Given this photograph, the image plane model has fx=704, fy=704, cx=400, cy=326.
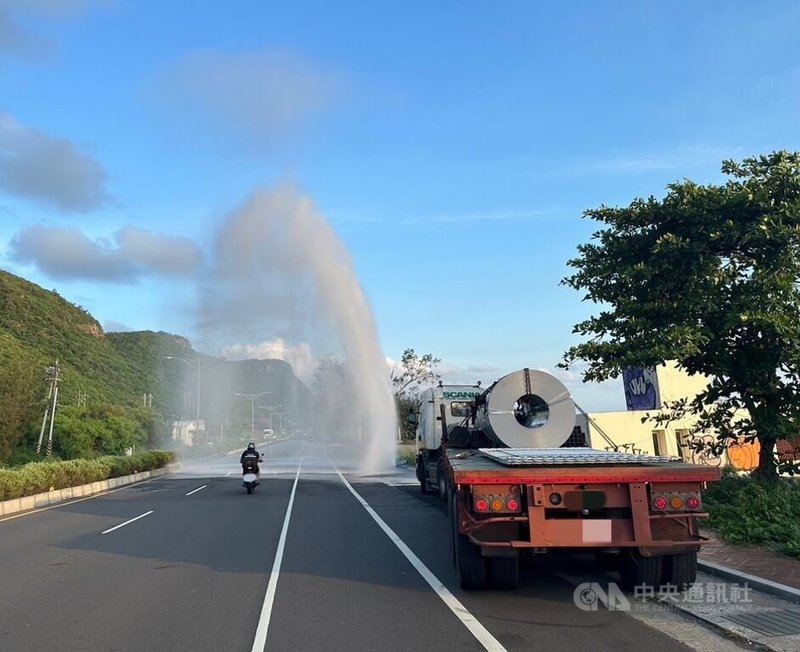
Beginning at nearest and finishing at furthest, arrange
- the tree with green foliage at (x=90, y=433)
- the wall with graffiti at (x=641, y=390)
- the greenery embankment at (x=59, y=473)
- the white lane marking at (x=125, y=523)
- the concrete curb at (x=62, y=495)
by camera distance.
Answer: the white lane marking at (x=125, y=523), the wall with graffiti at (x=641, y=390), the concrete curb at (x=62, y=495), the greenery embankment at (x=59, y=473), the tree with green foliage at (x=90, y=433)

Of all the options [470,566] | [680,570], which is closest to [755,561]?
[680,570]

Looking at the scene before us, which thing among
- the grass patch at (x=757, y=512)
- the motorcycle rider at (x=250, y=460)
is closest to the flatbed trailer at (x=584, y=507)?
the grass patch at (x=757, y=512)

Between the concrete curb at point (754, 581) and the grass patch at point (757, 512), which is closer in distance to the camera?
the concrete curb at point (754, 581)

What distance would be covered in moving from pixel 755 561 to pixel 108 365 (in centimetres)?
8559

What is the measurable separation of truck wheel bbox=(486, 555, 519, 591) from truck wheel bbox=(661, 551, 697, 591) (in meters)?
1.44

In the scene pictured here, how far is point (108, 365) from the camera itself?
8412cm

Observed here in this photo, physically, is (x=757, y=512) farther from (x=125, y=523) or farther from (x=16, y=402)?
(x=16, y=402)

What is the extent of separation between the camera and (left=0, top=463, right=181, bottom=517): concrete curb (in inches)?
738

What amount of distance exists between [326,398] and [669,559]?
4365 centimetres

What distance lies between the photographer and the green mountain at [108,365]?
200ft

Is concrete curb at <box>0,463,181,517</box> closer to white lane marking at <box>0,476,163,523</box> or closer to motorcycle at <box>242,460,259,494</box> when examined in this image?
white lane marking at <box>0,476,163,523</box>

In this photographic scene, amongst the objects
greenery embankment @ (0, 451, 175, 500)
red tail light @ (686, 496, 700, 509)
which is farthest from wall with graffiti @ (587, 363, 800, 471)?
greenery embankment @ (0, 451, 175, 500)

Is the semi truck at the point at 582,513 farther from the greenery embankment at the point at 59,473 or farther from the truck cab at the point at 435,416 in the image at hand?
the greenery embankment at the point at 59,473

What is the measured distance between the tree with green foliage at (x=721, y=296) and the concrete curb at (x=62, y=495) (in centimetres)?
1547
